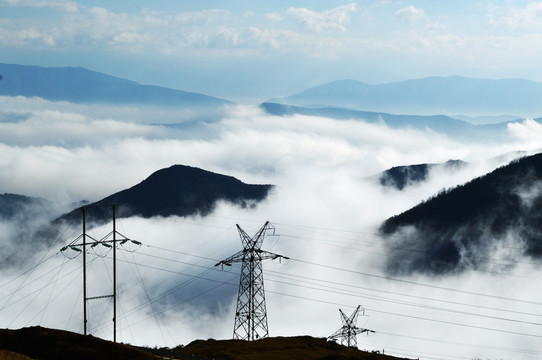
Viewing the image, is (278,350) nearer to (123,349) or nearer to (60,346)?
(123,349)

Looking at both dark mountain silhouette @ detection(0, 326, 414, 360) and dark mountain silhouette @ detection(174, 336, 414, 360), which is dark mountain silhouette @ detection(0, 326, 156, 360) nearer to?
dark mountain silhouette @ detection(0, 326, 414, 360)

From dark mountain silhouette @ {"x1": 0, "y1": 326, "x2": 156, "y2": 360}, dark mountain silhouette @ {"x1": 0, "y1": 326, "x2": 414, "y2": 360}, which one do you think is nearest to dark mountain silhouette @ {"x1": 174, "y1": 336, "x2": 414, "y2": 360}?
dark mountain silhouette @ {"x1": 0, "y1": 326, "x2": 414, "y2": 360}

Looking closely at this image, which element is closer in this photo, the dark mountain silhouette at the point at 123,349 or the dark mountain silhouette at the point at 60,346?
the dark mountain silhouette at the point at 60,346

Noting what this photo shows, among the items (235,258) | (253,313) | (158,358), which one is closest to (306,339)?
(253,313)

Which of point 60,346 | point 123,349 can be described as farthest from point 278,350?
point 60,346

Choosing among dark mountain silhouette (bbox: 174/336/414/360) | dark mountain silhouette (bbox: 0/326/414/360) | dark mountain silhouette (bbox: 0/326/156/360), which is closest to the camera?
dark mountain silhouette (bbox: 0/326/156/360)

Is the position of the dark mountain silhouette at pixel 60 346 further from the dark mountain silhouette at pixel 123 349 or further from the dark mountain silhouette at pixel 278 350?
the dark mountain silhouette at pixel 278 350

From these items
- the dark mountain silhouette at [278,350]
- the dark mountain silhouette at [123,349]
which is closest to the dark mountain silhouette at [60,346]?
the dark mountain silhouette at [123,349]

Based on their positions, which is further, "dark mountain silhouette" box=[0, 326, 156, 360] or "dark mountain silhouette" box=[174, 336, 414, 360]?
"dark mountain silhouette" box=[174, 336, 414, 360]
